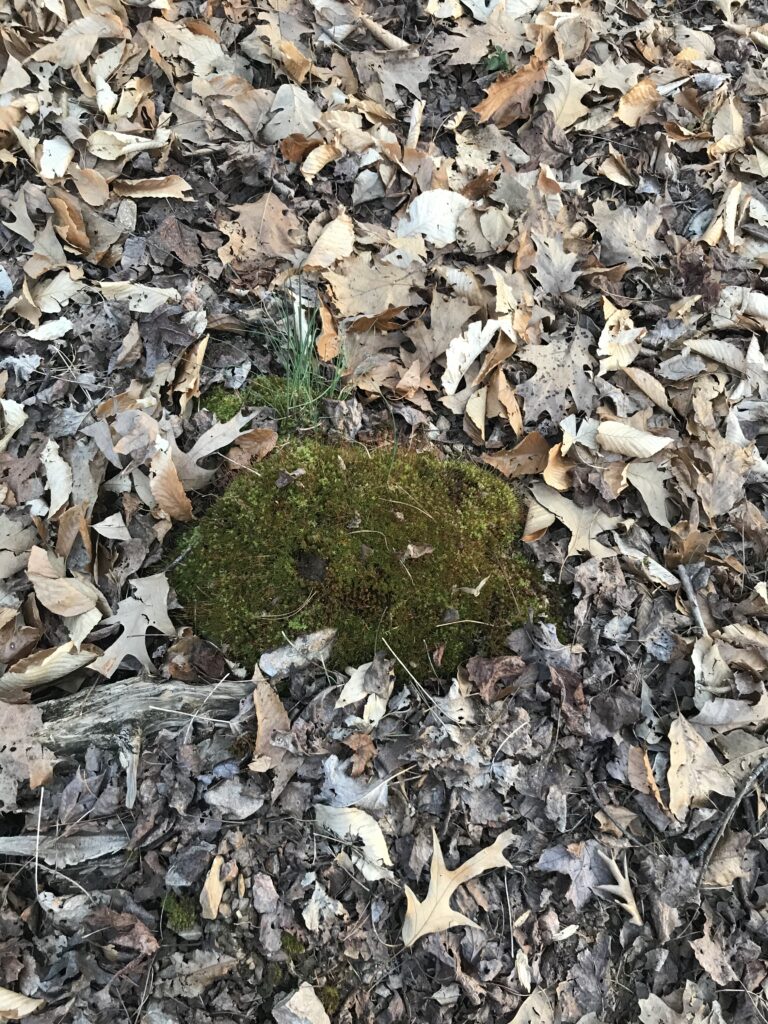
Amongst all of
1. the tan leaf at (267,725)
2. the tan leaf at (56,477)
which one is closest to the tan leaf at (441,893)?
the tan leaf at (267,725)

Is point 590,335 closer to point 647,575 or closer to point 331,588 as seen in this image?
point 647,575

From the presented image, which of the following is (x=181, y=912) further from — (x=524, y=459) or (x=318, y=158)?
(x=318, y=158)

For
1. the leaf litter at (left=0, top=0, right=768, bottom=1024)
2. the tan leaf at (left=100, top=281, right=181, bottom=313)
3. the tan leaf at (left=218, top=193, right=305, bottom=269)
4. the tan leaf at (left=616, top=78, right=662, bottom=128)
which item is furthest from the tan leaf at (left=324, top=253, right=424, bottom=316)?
the tan leaf at (left=616, top=78, right=662, bottom=128)

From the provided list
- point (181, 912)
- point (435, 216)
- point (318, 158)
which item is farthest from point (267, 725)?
point (318, 158)

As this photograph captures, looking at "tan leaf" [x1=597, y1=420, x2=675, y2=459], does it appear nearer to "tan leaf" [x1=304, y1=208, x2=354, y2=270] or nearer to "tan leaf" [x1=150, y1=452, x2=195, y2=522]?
"tan leaf" [x1=304, y1=208, x2=354, y2=270]

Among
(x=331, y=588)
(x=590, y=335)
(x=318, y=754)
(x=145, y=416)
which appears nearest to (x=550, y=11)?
(x=590, y=335)

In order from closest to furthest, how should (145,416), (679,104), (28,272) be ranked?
(145,416)
(28,272)
(679,104)
